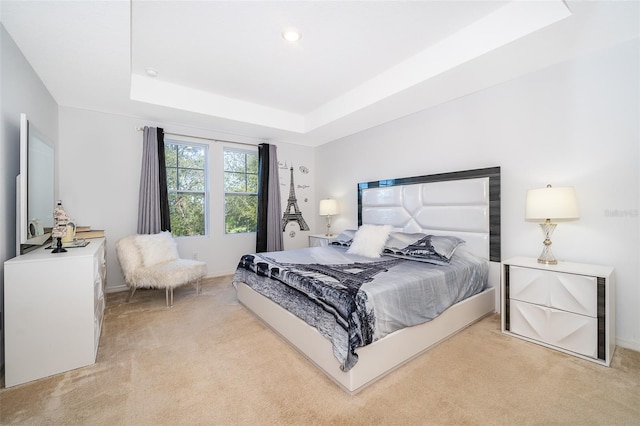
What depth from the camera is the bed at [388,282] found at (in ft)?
6.02

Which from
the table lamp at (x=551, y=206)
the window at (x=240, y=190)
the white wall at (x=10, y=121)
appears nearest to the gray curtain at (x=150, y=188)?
the window at (x=240, y=190)

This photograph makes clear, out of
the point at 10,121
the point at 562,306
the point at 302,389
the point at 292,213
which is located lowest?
the point at 302,389

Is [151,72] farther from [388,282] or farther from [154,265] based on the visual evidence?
[388,282]

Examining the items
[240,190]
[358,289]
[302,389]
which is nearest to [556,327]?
[358,289]

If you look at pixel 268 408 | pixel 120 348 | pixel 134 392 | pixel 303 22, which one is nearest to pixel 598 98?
pixel 303 22

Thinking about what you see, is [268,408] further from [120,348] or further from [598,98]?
[598,98]

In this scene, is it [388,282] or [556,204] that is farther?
[556,204]

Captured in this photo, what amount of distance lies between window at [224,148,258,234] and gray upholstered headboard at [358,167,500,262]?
2319 mm

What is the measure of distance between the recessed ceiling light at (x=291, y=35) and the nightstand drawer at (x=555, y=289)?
289 cm

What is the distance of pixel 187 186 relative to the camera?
4512 millimetres

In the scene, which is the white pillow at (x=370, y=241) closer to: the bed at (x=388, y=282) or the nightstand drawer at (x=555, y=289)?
the bed at (x=388, y=282)

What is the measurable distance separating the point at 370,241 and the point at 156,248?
2.79m

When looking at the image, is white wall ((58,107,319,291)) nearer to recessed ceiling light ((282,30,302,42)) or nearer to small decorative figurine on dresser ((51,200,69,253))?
small decorative figurine on dresser ((51,200,69,253))

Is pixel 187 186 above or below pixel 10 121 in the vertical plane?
below
